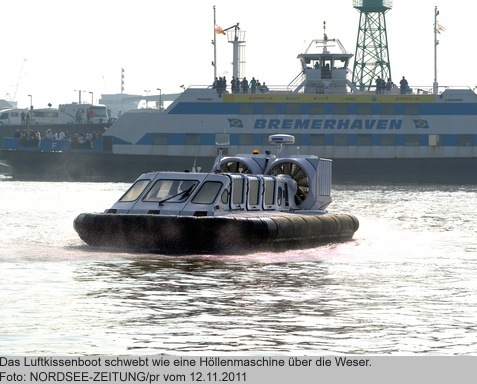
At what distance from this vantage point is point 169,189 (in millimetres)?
25328

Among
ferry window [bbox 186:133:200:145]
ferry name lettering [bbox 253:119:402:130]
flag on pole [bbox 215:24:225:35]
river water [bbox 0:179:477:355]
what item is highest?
flag on pole [bbox 215:24:225:35]

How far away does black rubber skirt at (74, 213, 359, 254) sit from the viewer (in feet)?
77.4

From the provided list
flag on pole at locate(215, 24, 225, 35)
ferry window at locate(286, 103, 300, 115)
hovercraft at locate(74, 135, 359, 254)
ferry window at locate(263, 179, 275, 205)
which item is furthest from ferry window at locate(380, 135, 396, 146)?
ferry window at locate(263, 179, 275, 205)

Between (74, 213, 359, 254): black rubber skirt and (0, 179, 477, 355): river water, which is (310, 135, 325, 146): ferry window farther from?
(74, 213, 359, 254): black rubber skirt

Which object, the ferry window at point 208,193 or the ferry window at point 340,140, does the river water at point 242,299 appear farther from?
the ferry window at point 340,140

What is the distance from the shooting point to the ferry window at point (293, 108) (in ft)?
236

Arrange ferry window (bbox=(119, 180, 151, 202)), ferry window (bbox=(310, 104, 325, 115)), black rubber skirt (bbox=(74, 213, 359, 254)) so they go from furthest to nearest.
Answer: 1. ferry window (bbox=(310, 104, 325, 115))
2. ferry window (bbox=(119, 180, 151, 202))
3. black rubber skirt (bbox=(74, 213, 359, 254))

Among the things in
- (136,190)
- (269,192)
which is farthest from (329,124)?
(136,190)

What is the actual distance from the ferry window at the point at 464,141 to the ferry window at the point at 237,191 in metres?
48.7

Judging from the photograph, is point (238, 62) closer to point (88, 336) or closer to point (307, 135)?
point (307, 135)

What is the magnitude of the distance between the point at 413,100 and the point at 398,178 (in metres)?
4.82

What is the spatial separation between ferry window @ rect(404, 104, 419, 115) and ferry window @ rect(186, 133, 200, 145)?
12377mm

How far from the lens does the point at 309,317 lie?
1575 centimetres

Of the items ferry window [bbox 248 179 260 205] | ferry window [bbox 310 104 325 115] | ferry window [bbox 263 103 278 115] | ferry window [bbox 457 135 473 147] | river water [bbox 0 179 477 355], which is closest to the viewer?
river water [bbox 0 179 477 355]
